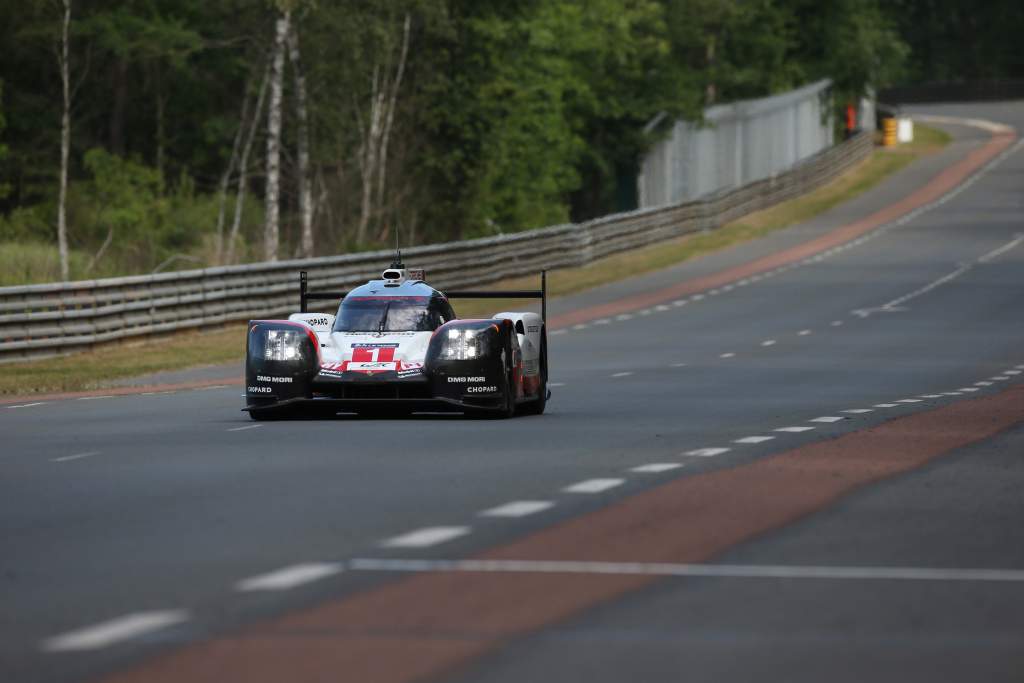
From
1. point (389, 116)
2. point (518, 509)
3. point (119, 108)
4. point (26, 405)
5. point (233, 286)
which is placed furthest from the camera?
point (119, 108)

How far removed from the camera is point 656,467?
14.9 meters

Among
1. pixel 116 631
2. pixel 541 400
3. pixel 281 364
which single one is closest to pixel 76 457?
pixel 281 364

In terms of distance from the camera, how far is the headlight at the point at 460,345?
19.9m

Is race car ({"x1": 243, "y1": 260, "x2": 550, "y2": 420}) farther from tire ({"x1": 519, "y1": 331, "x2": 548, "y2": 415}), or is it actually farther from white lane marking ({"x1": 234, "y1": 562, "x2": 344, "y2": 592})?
white lane marking ({"x1": 234, "y1": 562, "x2": 344, "y2": 592})

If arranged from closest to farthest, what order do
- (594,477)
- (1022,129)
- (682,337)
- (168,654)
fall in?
1. (168,654)
2. (594,477)
3. (682,337)
4. (1022,129)

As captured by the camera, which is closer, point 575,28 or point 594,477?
point 594,477

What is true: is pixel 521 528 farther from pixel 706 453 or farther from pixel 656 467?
pixel 706 453

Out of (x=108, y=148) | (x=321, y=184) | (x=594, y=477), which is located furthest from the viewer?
(x=108, y=148)

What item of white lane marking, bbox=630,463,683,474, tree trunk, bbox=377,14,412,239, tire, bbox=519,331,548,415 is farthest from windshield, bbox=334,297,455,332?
tree trunk, bbox=377,14,412,239

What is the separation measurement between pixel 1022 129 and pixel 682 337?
7808cm

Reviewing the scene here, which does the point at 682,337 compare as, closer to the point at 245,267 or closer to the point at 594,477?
the point at 245,267

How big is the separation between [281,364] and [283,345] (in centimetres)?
18

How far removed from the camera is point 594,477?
558 inches

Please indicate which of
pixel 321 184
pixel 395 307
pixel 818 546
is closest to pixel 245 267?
pixel 395 307
